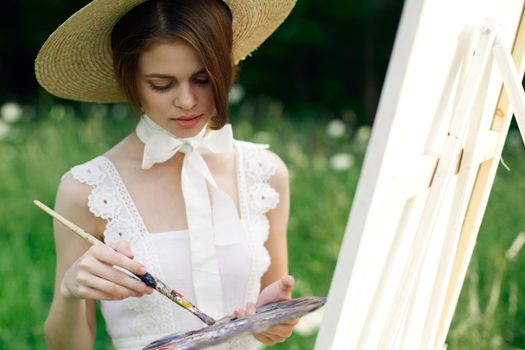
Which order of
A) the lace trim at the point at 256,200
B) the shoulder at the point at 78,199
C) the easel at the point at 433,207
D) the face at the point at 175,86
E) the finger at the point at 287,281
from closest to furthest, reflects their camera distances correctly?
the easel at the point at 433,207 < the finger at the point at 287,281 < the face at the point at 175,86 < the shoulder at the point at 78,199 < the lace trim at the point at 256,200

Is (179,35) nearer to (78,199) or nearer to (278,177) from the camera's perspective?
(78,199)

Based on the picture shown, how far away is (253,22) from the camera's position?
226 cm

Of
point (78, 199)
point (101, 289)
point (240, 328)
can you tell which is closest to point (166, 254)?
→ point (78, 199)

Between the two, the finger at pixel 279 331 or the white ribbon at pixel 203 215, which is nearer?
the finger at pixel 279 331

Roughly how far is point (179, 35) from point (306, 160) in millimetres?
3059

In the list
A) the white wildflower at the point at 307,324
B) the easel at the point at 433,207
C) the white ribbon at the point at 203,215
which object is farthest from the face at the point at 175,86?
the white wildflower at the point at 307,324

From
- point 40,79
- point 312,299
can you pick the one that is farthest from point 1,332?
point 312,299

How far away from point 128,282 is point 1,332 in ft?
7.05

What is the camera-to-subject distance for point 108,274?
168 centimetres

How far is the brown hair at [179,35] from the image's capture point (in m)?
1.96

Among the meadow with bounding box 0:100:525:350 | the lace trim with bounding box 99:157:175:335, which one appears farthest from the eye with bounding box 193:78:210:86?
the meadow with bounding box 0:100:525:350

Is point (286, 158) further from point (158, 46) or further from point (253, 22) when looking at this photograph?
point (158, 46)

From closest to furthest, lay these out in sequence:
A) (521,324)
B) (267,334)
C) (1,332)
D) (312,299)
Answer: (312,299) → (267,334) → (521,324) → (1,332)

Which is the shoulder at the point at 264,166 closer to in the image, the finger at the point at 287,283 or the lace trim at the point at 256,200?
the lace trim at the point at 256,200
